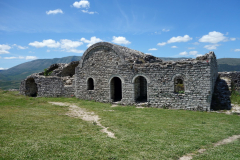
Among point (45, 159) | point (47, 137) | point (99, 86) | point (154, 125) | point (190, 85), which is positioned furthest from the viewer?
point (99, 86)

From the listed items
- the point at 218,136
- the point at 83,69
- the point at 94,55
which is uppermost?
the point at 94,55

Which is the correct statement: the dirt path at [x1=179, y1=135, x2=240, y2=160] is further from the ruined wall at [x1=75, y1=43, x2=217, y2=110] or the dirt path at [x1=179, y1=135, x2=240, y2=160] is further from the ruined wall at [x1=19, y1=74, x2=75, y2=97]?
the ruined wall at [x1=19, y1=74, x2=75, y2=97]

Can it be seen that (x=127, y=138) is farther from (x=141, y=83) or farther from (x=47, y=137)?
(x=141, y=83)

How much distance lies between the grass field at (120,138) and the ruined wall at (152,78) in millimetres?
2266

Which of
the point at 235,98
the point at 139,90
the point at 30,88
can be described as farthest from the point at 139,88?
the point at 30,88

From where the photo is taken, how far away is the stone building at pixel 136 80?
12298mm

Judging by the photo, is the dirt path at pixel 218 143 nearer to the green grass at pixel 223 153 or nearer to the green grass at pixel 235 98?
the green grass at pixel 223 153

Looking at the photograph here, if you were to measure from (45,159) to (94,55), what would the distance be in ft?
41.1

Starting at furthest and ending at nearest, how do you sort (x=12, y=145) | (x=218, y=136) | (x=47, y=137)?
1. (x=218, y=136)
2. (x=47, y=137)
3. (x=12, y=145)

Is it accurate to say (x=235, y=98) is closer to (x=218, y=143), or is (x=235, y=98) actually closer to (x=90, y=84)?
(x=218, y=143)

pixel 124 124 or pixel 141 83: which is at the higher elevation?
pixel 141 83

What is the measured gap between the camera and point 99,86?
1644cm

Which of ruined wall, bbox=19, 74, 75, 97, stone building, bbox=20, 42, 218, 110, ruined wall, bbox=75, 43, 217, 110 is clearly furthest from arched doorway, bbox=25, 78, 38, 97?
ruined wall, bbox=75, 43, 217, 110

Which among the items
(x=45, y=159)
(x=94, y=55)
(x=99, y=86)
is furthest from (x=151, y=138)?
(x=94, y=55)
